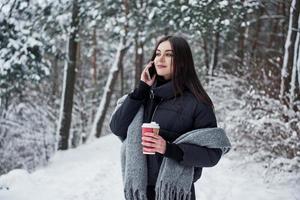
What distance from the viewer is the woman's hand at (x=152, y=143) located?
244cm

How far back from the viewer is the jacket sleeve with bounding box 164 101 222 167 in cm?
257

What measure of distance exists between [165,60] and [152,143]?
0.57 metres

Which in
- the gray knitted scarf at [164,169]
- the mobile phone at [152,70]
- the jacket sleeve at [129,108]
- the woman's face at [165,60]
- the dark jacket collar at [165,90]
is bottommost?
the gray knitted scarf at [164,169]

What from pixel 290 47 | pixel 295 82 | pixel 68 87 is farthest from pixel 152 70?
pixel 68 87

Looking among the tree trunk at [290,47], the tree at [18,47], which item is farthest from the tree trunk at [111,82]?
the tree trunk at [290,47]

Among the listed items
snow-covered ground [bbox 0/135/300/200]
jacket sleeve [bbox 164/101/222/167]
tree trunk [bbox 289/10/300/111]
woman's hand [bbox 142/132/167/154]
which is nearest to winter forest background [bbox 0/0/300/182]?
tree trunk [bbox 289/10/300/111]

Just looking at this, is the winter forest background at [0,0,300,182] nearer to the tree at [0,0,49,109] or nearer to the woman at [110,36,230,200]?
the tree at [0,0,49,109]

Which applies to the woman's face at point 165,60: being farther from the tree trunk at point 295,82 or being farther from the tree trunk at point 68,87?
the tree trunk at point 68,87

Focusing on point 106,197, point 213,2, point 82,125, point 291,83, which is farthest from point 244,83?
point 82,125

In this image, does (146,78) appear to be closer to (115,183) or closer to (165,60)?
(165,60)

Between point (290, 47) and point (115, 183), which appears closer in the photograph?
point (115, 183)

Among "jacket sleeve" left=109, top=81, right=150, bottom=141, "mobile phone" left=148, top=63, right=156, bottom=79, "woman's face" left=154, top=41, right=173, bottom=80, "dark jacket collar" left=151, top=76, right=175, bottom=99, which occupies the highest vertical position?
"woman's face" left=154, top=41, right=173, bottom=80

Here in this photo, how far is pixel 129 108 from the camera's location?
2803 mm

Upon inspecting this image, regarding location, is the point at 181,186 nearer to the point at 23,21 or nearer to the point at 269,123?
the point at 269,123
